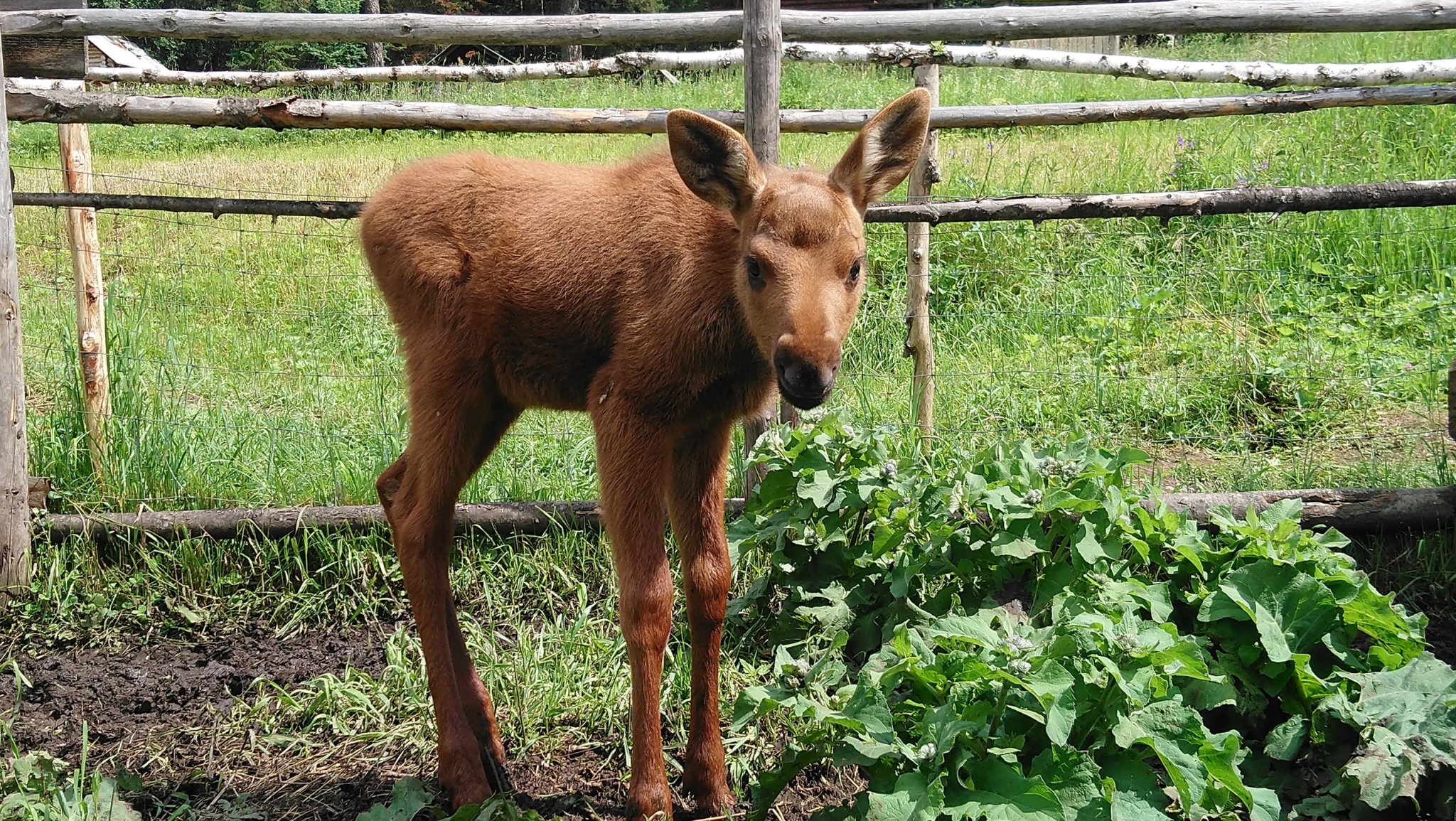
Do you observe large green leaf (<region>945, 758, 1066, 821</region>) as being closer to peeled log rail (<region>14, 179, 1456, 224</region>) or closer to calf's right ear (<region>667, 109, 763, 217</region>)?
calf's right ear (<region>667, 109, 763, 217</region>)

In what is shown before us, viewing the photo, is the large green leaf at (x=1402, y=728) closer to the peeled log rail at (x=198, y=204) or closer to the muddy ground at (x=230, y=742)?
the muddy ground at (x=230, y=742)

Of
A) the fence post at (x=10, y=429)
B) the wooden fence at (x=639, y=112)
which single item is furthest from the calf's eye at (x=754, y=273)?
the fence post at (x=10, y=429)

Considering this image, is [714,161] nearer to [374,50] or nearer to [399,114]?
[399,114]

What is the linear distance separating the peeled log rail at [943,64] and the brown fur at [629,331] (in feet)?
7.99

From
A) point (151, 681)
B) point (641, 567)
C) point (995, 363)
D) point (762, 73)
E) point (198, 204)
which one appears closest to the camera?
point (641, 567)

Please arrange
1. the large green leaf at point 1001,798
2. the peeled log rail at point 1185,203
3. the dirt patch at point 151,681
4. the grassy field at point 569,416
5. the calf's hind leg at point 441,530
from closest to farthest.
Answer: the large green leaf at point 1001,798 < the calf's hind leg at point 441,530 < the dirt patch at point 151,681 < the grassy field at point 569,416 < the peeled log rail at point 1185,203

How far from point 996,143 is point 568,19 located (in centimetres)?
967

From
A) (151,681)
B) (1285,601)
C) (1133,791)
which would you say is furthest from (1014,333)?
(151,681)

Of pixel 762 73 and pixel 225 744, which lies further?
pixel 762 73

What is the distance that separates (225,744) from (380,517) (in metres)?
1.35

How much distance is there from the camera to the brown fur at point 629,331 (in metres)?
3.73

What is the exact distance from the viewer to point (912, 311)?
6387 mm

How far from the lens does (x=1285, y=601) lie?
369 cm

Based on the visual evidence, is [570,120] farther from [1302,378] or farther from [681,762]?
[1302,378]
